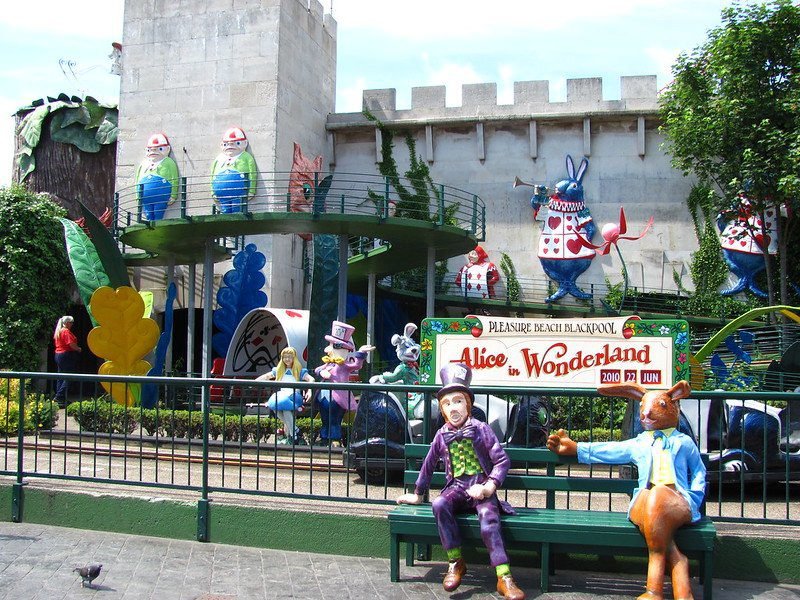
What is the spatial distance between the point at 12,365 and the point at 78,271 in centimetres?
546

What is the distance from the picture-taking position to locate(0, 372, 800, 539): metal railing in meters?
6.96

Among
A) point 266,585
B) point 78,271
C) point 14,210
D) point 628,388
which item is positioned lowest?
point 266,585

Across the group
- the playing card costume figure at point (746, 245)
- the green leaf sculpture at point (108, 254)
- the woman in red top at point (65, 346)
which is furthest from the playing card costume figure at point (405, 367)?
the playing card costume figure at point (746, 245)

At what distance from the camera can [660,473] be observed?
5.64 m

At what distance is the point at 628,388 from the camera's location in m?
5.95

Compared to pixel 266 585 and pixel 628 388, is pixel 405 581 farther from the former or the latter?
pixel 628 388

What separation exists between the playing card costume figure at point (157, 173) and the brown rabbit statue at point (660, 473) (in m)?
19.3

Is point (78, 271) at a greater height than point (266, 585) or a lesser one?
greater

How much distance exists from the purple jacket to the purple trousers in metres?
0.09

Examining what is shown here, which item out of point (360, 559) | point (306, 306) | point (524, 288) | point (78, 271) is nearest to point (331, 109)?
point (306, 306)

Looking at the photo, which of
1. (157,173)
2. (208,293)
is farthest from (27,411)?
(157,173)

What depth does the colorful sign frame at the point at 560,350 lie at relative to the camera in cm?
922

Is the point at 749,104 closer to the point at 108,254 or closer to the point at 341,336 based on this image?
the point at 341,336

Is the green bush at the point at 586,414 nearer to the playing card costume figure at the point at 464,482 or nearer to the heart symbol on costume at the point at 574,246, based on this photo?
the playing card costume figure at the point at 464,482
